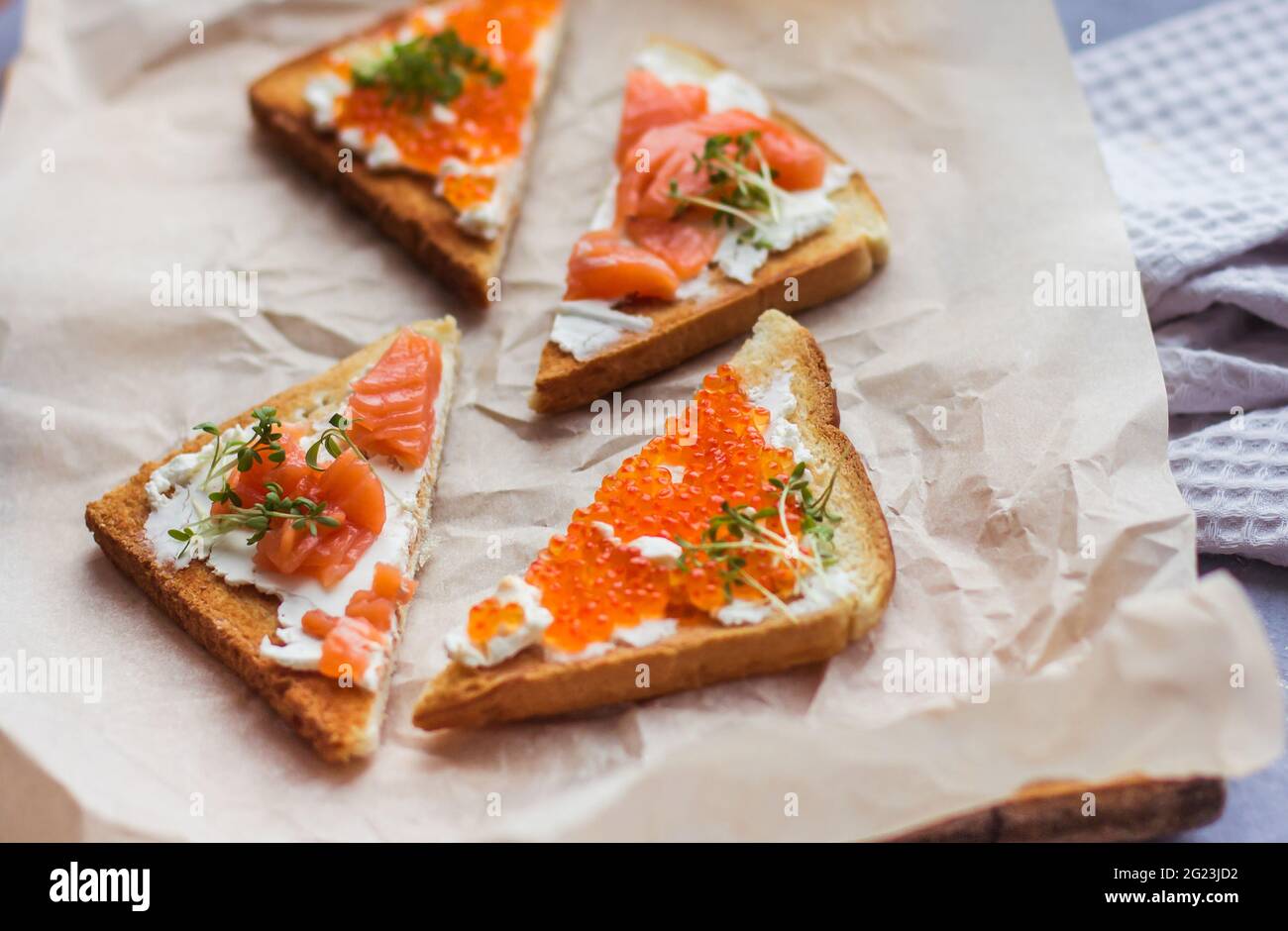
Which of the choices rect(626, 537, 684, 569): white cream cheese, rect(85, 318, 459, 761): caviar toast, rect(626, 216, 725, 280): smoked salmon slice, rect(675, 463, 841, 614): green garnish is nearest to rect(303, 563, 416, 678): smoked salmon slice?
rect(85, 318, 459, 761): caviar toast

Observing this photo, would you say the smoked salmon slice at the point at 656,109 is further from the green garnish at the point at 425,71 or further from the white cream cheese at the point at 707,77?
the green garnish at the point at 425,71

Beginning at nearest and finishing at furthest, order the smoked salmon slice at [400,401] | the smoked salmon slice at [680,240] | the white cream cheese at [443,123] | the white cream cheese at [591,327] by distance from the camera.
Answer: the smoked salmon slice at [400,401], the white cream cheese at [591,327], the smoked salmon slice at [680,240], the white cream cheese at [443,123]

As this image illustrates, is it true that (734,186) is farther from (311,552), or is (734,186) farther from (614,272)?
(311,552)

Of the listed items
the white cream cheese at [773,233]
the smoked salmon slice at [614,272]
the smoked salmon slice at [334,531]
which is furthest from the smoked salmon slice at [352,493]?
the white cream cheese at [773,233]

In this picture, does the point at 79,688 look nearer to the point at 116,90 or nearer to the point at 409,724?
the point at 409,724

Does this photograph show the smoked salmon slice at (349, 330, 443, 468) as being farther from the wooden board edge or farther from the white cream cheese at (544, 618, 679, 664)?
the wooden board edge
